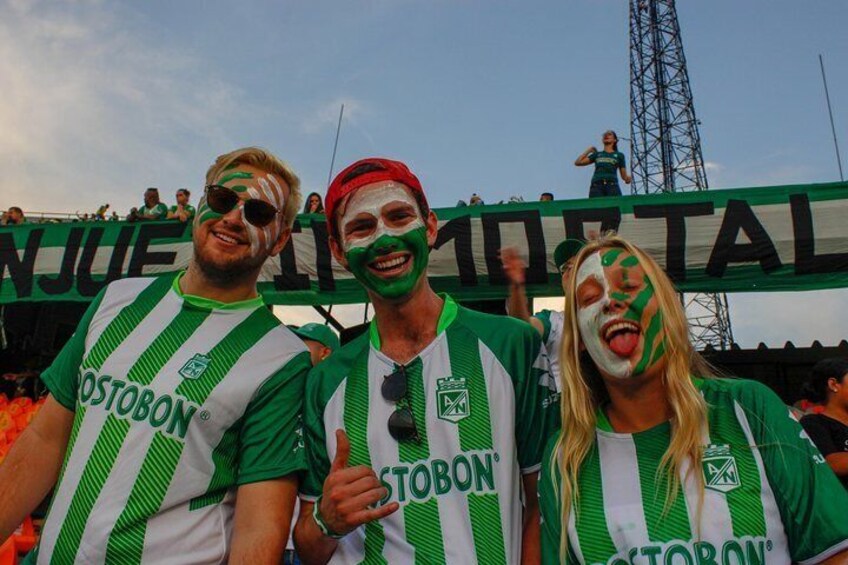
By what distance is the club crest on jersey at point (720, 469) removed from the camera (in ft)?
5.06

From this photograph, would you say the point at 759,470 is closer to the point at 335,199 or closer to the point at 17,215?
the point at 335,199

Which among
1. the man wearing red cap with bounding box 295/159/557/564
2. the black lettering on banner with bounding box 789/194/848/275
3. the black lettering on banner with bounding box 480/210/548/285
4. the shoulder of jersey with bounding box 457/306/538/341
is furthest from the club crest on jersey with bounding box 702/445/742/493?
the black lettering on banner with bounding box 789/194/848/275

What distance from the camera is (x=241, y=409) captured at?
78.3 inches

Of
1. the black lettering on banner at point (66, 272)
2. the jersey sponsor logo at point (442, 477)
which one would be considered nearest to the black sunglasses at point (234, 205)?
the jersey sponsor logo at point (442, 477)

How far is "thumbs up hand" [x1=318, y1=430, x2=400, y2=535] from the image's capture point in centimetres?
164

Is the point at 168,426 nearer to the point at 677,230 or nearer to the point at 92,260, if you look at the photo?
the point at 677,230

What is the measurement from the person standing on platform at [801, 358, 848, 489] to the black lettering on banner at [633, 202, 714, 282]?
1.95 m

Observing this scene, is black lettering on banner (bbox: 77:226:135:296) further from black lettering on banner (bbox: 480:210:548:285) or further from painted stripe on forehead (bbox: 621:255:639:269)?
painted stripe on forehead (bbox: 621:255:639:269)

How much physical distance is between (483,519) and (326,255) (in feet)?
17.3

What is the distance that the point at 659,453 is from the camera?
1651 millimetres

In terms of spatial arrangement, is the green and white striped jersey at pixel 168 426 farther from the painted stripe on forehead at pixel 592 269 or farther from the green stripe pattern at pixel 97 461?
the painted stripe on forehead at pixel 592 269

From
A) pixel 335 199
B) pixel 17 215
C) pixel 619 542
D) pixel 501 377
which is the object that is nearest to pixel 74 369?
pixel 335 199

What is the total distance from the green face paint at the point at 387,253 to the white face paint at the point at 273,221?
14.7 inches

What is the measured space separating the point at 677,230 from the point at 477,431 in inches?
197
